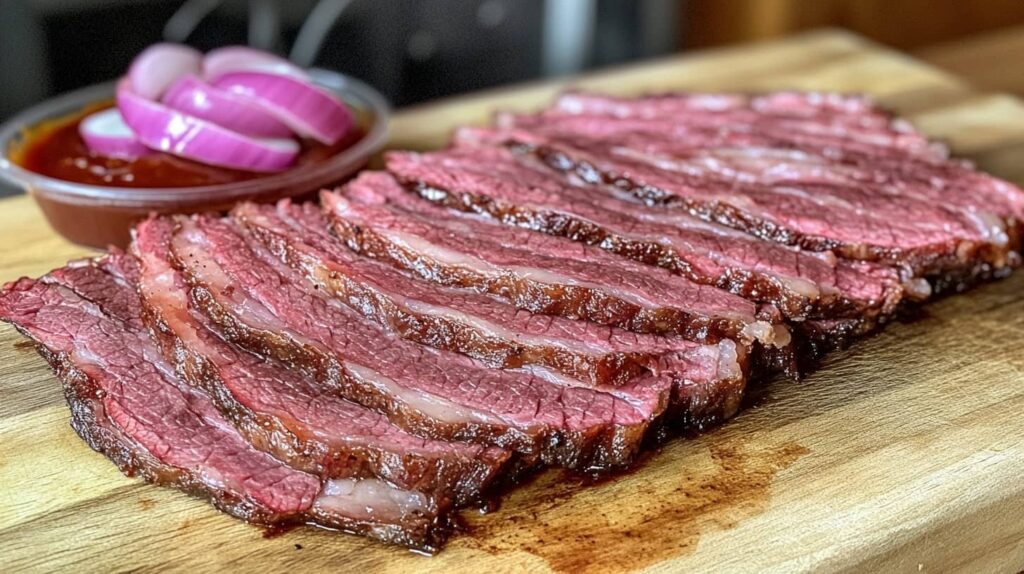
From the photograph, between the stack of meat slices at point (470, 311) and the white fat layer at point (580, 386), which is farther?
the white fat layer at point (580, 386)

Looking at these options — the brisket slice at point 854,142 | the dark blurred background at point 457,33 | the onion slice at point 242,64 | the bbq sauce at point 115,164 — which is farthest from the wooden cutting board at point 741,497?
the dark blurred background at point 457,33

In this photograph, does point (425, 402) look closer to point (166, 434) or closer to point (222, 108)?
point (166, 434)

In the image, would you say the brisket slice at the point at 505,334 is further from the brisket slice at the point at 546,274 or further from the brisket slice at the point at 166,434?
the brisket slice at the point at 166,434

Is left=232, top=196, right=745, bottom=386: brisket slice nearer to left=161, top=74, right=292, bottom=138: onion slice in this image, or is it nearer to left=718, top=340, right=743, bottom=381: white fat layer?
left=718, top=340, right=743, bottom=381: white fat layer

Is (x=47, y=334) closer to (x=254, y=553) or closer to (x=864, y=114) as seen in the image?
(x=254, y=553)

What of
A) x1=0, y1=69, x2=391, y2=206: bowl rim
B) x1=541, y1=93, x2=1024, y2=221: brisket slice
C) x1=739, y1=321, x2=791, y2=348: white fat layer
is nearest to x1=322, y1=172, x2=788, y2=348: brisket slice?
x1=739, y1=321, x2=791, y2=348: white fat layer

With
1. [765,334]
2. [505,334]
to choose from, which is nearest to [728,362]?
[765,334]

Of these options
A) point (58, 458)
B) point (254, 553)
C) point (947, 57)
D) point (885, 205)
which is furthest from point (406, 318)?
point (947, 57)
